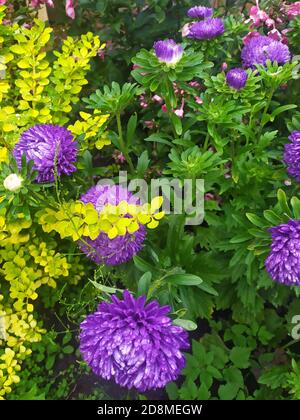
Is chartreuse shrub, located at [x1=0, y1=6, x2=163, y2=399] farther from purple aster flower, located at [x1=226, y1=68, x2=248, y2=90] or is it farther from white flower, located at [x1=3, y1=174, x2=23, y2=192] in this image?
purple aster flower, located at [x1=226, y1=68, x2=248, y2=90]

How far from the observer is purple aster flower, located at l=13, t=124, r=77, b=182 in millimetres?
938

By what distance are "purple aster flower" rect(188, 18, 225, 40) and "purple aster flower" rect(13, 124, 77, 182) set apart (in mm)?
398

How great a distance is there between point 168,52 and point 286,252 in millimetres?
450

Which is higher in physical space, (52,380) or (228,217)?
(228,217)

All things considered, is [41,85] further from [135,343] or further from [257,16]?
[135,343]

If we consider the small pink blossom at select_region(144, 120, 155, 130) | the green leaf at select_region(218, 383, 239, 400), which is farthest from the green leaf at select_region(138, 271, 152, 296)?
the small pink blossom at select_region(144, 120, 155, 130)

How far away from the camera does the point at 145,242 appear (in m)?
1.16

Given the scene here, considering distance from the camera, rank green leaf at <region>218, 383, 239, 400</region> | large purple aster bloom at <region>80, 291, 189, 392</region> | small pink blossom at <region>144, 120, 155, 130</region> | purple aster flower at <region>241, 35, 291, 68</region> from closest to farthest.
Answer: large purple aster bloom at <region>80, 291, 189, 392</region> → purple aster flower at <region>241, 35, 291, 68</region> → green leaf at <region>218, 383, 239, 400</region> → small pink blossom at <region>144, 120, 155, 130</region>

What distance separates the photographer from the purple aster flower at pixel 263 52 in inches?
44.7

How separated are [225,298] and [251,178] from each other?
376 millimetres

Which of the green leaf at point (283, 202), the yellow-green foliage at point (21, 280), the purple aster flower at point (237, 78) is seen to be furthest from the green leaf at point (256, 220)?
the yellow-green foliage at point (21, 280)

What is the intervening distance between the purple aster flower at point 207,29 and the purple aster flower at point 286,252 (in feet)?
1.62
